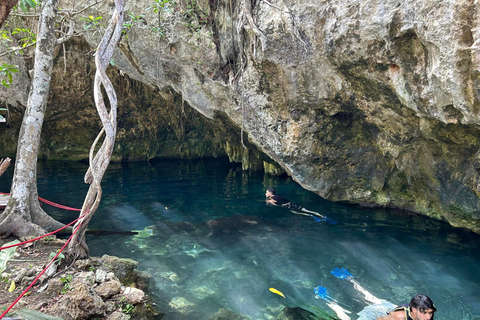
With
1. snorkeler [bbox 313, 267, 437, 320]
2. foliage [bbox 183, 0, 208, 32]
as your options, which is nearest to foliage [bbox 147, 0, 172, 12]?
foliage [bbox 183, 0, 208, 32]

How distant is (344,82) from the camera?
6273 mm

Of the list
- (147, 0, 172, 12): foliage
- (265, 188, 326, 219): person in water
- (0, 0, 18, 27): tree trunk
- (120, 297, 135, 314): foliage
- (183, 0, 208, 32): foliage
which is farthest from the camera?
(265, 188, 326, 219): person in water

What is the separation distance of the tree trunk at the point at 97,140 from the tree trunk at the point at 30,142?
1454 mm

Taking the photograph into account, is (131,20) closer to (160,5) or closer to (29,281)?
(160,5)

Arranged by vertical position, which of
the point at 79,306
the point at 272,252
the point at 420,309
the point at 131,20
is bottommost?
the point at 272,252

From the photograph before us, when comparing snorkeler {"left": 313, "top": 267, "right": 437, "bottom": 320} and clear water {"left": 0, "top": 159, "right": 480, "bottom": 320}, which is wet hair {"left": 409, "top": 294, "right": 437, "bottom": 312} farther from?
clear water {"left": 0, "top": 159, "right": 480, "bottom": 320}

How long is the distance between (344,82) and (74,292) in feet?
18.8

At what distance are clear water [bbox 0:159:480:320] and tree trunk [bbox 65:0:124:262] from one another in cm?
139

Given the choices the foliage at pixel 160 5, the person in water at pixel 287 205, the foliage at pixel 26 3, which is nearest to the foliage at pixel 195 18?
the foliage at pixel 160 5

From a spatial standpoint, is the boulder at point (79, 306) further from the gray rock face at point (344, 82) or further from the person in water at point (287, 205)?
the person in water at point (287, 205)

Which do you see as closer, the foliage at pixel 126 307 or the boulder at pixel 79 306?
the boulder at pixel 79 306

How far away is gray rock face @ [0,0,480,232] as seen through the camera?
175 inches

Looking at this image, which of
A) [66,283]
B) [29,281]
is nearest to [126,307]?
[66,283]

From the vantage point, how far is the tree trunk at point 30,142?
5.31 metres
